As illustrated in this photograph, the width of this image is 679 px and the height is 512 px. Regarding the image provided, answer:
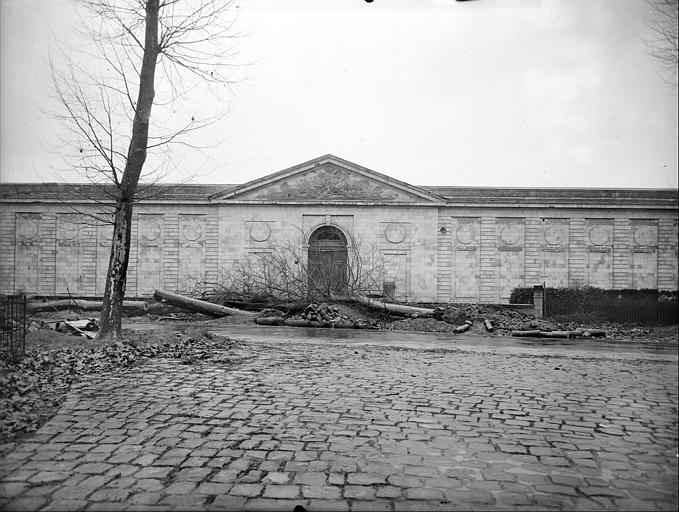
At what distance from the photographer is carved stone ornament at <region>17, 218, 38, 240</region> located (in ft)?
44.6

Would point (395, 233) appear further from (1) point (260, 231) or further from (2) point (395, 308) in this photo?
(2) point (395, 308)

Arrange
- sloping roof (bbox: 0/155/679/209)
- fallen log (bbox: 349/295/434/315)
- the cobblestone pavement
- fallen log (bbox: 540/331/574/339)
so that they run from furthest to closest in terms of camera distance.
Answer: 1. sloping roof (bbox: 0/155/679/209)
2. fallen log (bbox: 349/295/434/315)
3. fallen log (bbox: 540/331/574/339)
4. the cobblestone pavement

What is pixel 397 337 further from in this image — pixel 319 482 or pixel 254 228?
pixel 254 228

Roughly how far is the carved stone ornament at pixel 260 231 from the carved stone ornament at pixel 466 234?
10931 millimetres

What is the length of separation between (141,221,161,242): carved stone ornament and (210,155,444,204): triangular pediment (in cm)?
355

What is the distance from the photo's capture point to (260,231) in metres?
31.6

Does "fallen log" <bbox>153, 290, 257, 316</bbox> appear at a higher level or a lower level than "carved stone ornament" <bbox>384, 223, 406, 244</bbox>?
lower

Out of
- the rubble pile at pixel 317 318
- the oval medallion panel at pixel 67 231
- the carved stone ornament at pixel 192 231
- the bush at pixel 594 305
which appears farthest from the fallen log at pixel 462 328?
the carved stone ornament at pixel 192 231

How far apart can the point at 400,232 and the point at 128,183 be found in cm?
2229

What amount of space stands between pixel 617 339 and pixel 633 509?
13.6 metres

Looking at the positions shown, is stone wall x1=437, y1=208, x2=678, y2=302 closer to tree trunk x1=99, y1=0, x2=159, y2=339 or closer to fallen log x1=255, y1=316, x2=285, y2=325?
fallen log x1=255, y1=316, x2=285, y2=325

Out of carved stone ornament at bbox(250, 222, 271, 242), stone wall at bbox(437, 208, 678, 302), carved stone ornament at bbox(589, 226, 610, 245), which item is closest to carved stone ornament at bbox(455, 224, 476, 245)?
stone wall at bbox(437, 208, 678, 302)

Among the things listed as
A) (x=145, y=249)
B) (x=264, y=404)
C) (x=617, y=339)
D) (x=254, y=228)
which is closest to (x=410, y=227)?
(x=254, y=228)

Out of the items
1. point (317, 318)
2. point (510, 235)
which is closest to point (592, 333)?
point (317, 318)
